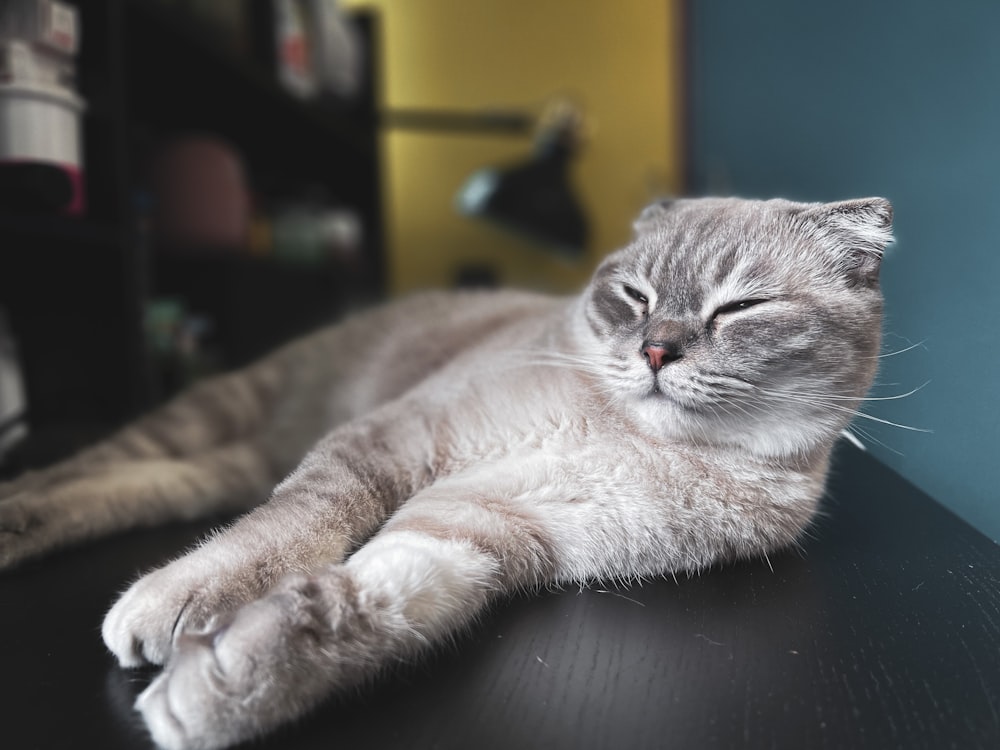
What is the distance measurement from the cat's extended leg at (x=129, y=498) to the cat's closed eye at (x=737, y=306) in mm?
981

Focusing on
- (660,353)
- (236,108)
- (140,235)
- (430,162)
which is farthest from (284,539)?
(430,162)

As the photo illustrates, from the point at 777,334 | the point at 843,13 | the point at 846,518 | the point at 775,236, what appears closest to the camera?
the point at 777,334

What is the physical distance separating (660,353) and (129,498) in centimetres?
93

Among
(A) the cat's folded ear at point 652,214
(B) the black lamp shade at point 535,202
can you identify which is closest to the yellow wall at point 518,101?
(B) the black lamp shade at point 535,202

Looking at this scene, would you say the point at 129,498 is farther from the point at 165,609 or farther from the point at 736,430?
the point at 736,430

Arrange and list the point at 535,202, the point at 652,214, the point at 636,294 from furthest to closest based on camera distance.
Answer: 1. the point at 535,202
2. the point at 652,214
3. the point at 636,294

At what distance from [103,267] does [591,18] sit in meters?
2.89

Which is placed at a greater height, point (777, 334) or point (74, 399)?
point (777, 334)

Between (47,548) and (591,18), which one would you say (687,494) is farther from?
(591,18)

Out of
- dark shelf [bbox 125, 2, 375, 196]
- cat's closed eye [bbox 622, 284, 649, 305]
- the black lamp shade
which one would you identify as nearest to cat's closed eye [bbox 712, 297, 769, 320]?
cat's closed eye [bbox 622, 284, 649, 305]

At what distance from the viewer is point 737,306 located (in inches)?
35.5

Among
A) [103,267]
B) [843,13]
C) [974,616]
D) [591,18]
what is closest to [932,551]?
[974,616]

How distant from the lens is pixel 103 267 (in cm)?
Answer: 159

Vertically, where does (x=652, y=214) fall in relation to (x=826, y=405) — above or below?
above
